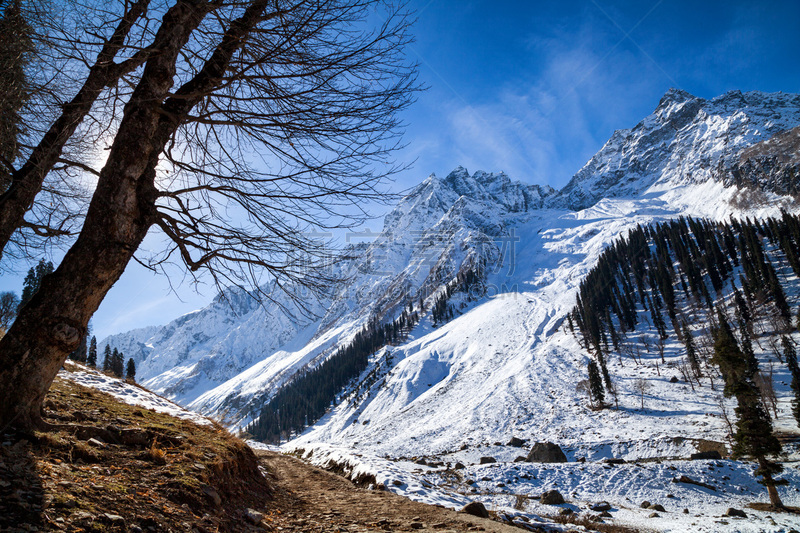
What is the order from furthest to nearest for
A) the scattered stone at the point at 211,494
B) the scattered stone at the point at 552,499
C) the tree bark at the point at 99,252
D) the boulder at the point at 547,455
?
1. the boulder at the point at 547,455
2. the scattered stone at the point at 552,499
3. the scattered stone at the point at 211,494
4. the tree bark at the point at 99,252

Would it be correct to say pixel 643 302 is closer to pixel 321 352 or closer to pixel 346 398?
pixel 346 398

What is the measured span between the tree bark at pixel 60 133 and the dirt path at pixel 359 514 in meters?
3.92

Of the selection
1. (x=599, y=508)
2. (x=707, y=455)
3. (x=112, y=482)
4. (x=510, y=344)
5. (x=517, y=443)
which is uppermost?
(x=510, y=344)

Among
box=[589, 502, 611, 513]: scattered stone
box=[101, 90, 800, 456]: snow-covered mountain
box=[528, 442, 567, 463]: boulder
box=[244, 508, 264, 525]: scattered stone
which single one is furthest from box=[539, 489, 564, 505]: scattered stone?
box=[528, 442, 567, 463]: boulder

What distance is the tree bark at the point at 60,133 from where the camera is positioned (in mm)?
3424

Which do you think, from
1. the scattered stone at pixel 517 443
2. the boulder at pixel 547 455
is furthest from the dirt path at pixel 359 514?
the scattered stone at pixel 517 443

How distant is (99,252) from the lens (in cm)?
Result: 281

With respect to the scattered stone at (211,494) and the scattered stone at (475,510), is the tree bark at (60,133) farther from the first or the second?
the scattered stone at (475,510)

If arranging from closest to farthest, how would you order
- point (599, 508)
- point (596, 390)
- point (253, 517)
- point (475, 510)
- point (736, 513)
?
point (253, 517), point (475, 510), point (599, 508), point (736, 513), point (596, 390)

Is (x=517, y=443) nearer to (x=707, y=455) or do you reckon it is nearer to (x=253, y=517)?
(x=707, y=455)

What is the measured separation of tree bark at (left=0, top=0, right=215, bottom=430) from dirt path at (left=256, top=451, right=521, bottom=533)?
98.1 inches

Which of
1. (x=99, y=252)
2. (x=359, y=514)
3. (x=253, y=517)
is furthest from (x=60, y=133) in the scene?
(x=359, y=514)

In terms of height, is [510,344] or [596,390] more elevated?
[510,344]

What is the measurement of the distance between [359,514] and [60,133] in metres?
5.13
